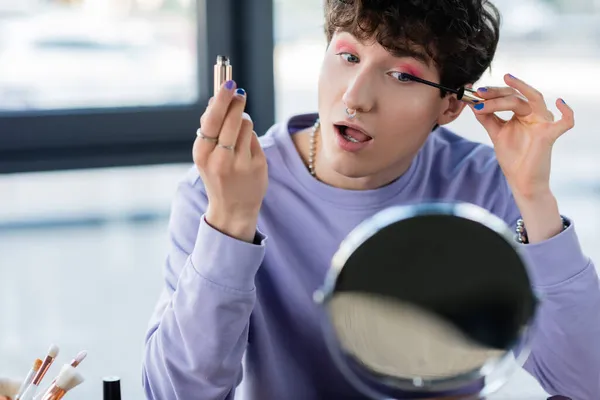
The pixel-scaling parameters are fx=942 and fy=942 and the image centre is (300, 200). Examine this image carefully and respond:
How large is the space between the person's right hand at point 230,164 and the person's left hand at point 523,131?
0.85 feet

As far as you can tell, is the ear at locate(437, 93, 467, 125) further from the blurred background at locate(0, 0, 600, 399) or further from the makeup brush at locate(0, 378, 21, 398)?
the blurred background at locate(0, 0, 600, 399)

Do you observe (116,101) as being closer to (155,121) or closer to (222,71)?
(155,121)

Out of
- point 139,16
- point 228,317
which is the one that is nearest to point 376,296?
point 228,317

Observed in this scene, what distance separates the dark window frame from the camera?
9.17 feet

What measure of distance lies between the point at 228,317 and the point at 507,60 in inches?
114

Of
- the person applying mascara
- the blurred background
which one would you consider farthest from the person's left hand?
the blurred background

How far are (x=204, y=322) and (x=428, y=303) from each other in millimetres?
253

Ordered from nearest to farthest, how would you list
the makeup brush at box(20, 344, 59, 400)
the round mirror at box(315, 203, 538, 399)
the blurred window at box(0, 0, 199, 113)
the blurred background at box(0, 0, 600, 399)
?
1. the round mirror at box(315, 203, 538, 399)
2. the makeup brush at box(20, 344, 59, 400)
3. the blurred background at box(0, 0, 600, 399)
4. the blurred window at box(0, 0, 199, 113)

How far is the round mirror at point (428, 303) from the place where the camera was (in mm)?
621

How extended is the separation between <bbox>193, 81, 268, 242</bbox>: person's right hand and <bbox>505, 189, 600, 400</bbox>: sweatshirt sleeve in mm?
235

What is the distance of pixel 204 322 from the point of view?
0.81 m

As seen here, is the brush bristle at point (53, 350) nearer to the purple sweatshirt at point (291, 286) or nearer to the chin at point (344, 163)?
the purple sweatshirt at point (291, 286)

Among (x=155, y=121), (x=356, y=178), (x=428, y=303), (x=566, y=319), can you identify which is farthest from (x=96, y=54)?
(x=428, y=303)

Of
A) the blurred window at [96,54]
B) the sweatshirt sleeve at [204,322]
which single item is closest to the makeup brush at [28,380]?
the sweatshirt sleeve at [204,322]
